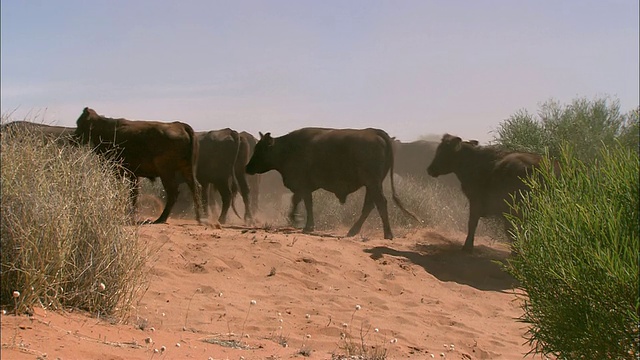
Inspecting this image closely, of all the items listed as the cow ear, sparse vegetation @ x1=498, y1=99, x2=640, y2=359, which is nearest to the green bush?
the cow ear

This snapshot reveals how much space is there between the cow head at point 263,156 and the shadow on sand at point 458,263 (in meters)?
4.30

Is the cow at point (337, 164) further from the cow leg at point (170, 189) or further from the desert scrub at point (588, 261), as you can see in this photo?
the desert scrub at point (588, 261)

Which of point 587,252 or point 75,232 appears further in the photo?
point 75,232

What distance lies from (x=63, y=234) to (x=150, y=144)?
27.5ft

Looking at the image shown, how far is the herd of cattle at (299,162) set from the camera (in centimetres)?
1473

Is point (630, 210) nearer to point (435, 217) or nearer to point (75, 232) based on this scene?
point (75, 232)

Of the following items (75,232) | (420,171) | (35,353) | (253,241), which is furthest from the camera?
(420,171)

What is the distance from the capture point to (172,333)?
290 inches

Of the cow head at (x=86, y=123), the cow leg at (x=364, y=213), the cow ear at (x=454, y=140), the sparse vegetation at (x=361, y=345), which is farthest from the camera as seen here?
the cow leg at (x=364, y=213)

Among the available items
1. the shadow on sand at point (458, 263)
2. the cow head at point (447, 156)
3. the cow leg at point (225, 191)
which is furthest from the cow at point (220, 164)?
the shadow on sand at point (458, 263)

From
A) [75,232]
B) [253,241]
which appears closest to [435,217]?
[253,241]

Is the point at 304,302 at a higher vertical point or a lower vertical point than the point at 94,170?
lower

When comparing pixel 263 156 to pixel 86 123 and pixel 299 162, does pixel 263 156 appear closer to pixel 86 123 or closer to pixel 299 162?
pixel 299 162

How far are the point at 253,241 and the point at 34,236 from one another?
6.19 m
